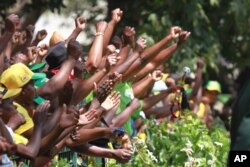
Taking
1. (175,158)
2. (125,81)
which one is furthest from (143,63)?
(175,158)

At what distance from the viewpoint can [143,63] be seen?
10008 mm

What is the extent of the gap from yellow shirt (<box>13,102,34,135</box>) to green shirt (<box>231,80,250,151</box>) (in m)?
2.34

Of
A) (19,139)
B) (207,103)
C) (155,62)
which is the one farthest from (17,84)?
(207,103)

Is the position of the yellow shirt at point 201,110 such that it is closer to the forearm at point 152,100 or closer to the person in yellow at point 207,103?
the person in yellow at point 207,103

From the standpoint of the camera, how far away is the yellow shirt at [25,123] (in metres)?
7.34

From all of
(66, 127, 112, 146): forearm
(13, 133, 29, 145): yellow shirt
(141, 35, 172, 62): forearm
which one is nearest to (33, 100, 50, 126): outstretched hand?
(13, 133, 29, 145): yellow shirt

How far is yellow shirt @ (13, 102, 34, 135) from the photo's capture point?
289 inches

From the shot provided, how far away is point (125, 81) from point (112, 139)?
4.74 ft

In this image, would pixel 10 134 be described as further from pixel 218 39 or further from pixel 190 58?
pixel 218 39

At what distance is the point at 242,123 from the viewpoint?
5254mm

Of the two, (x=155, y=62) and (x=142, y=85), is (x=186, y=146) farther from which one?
(x=155, y=62)

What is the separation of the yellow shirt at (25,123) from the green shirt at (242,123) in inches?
92.2

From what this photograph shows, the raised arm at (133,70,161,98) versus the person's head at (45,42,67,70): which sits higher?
the raised arm at (133,70,161,98)

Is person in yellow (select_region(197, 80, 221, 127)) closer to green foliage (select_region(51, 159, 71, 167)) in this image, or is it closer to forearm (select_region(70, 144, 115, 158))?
forearm (select_region(70, 144, 115, 158))
